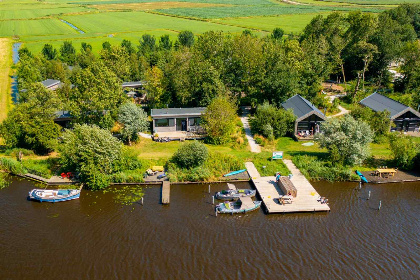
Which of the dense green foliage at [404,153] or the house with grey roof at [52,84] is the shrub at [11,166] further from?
the dense green foliage at [404,153]

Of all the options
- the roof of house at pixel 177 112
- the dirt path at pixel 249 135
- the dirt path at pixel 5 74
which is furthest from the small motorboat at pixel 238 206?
the dirt path at pixel 5 74

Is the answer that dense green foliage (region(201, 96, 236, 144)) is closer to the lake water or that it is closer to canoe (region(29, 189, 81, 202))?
the lake water

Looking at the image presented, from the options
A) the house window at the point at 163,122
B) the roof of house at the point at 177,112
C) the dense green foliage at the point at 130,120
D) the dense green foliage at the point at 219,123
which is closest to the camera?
the dense green foliage at the point at 130,120

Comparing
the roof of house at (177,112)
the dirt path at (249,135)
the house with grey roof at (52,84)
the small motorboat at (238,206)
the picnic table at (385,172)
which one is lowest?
the small motorboat at (238,206)

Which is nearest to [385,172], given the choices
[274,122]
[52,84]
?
[274,122]

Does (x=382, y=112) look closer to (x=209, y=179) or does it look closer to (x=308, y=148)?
(x=308, y=148)

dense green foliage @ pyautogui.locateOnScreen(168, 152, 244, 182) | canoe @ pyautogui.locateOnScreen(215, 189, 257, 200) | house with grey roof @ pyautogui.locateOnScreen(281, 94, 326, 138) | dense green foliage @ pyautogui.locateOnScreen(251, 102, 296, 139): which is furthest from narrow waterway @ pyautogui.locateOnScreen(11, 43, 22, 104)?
house with grey roof @ pyautogui.locateOnScreen(281, 94, 326, 138)

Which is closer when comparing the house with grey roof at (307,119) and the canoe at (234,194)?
the canoe at (234,194)
